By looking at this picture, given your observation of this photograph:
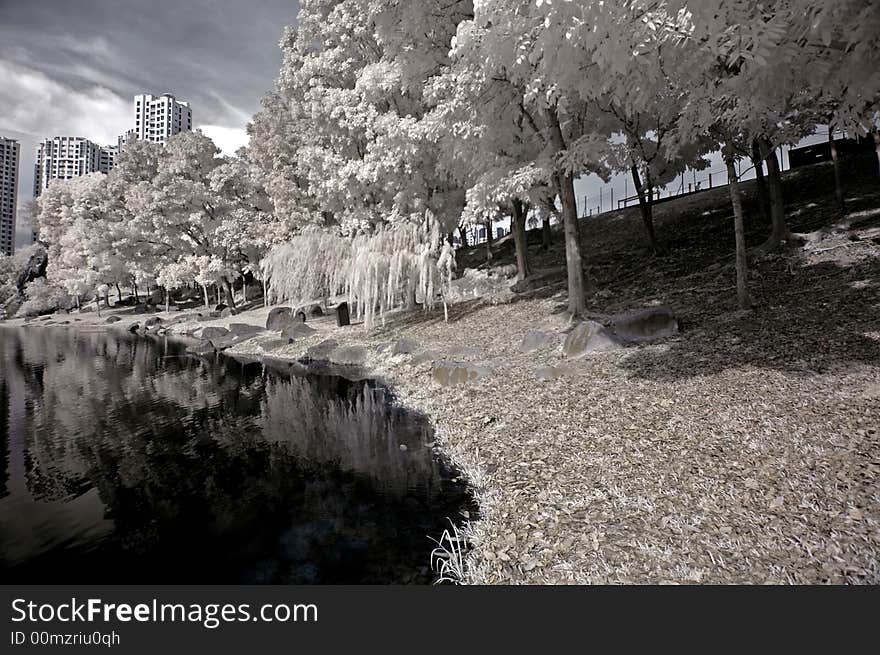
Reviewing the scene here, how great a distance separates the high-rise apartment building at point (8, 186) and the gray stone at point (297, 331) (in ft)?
30.3

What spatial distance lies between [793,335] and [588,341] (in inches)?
133

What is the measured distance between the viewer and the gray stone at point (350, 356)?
564 inches

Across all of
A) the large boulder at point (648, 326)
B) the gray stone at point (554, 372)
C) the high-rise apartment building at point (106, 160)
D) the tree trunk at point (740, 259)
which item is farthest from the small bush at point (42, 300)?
the tree trunk at point (740, 259)

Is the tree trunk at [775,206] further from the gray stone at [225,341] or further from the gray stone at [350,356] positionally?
the gray stone at [225,341]

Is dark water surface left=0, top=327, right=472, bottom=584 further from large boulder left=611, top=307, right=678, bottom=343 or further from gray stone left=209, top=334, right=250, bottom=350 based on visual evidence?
gray stone left=209, top=334, right=250, bottom=350

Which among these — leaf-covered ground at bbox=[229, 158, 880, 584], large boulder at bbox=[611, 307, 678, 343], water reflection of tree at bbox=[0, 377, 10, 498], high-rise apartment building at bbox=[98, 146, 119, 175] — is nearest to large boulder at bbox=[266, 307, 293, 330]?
water reflection of tree at bbox=[0, 377, 10, 498]

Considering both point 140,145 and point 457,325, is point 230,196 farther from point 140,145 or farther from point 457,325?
point 457,325

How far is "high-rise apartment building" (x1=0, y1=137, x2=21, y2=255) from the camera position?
7.95m

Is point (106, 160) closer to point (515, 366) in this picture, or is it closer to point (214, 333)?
point (214, 333)

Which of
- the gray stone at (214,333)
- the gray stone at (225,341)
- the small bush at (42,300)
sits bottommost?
the gray stone at (225,341)

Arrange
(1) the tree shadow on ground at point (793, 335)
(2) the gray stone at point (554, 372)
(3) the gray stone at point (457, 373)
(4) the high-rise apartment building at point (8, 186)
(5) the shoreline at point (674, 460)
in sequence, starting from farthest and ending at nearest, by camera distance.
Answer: (3) the gray stone at point (457, 373), (2) the gray stone at point (554, 372), (4) the high-rise apartment building at point (8, 186), (1) the tree shadow on ground at point (793, 335), (5) the shoreline at point (674, 460)
